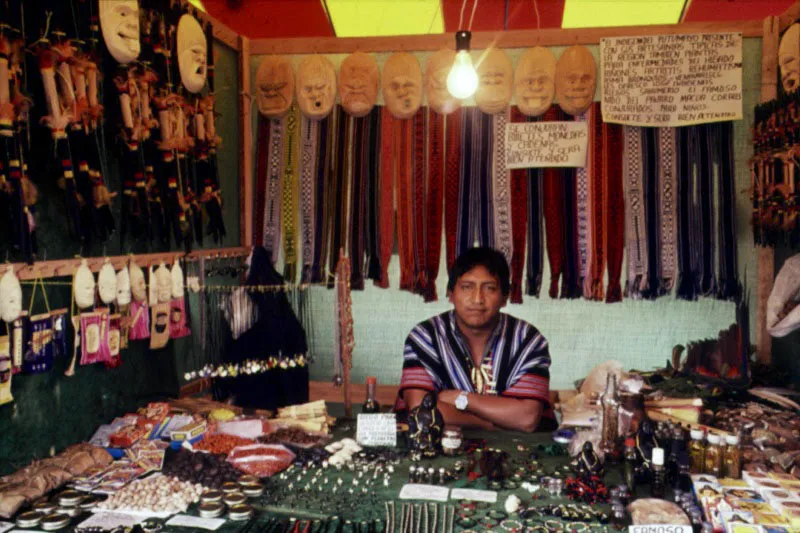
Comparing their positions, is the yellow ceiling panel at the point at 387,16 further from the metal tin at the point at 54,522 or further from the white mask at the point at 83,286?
the metal tin at the point at 54,522

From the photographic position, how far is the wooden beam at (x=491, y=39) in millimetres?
4348

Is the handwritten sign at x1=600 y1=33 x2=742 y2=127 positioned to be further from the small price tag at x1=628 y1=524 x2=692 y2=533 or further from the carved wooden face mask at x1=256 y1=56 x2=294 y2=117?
the small price tag at x1=628 y1=524 x2=692 y2=533

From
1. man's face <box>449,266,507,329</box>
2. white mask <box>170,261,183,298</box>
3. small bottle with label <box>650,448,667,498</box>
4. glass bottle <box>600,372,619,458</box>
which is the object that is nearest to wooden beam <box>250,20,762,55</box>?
man's face <box>449,266,507,329</box>

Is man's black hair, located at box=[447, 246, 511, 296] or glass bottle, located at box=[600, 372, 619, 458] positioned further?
man's black hair, located at box=[447, 246, 511, 296]

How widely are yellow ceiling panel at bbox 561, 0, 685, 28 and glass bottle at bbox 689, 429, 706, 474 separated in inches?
122

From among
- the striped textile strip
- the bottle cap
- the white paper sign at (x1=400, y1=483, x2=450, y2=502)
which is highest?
the striped textile strip

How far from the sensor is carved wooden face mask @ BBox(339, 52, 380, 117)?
4.56 meters

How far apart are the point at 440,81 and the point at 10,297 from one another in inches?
118

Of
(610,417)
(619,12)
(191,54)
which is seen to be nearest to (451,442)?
(610,417)

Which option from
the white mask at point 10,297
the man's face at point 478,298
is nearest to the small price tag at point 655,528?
the man's face at point 478,298

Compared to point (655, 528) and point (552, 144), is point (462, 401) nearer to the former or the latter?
point (655, 528)

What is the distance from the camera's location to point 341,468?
254 cm

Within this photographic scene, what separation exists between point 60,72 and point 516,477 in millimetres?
2235

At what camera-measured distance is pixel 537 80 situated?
441cm
